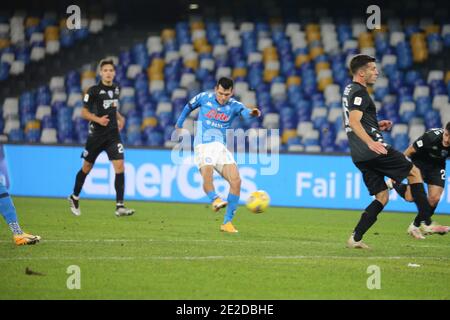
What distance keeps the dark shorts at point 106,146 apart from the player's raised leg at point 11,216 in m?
3.94

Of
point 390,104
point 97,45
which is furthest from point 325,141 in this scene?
point 97,45

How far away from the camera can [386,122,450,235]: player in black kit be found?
11789 millimetres

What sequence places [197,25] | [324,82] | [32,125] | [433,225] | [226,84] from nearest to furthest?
[433,225] → [226,84] → [324,82] → [32,125] → [197,25]

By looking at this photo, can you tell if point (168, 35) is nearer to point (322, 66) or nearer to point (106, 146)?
point (322, 66)

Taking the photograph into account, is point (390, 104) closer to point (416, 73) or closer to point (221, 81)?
point (416, 73)

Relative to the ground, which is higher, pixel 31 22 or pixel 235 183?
pixel 31 22

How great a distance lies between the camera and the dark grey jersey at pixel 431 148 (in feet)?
38.7

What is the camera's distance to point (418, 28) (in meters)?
21.7

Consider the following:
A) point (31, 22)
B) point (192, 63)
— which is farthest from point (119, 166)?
point (31, 22)

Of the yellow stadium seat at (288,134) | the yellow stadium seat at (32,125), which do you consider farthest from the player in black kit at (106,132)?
the yellow stadium seat at (32,125)

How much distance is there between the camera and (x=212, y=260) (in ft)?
29.9

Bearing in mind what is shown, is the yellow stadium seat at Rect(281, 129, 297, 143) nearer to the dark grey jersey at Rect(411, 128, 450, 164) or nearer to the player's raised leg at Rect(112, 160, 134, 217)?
the player's raised leg at Rect(112, 160, 134, 217)

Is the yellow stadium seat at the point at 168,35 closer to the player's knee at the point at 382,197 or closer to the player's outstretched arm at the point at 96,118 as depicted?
the player's outstretched arm at the point at 96,118

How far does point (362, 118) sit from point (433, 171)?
2.68 meters
